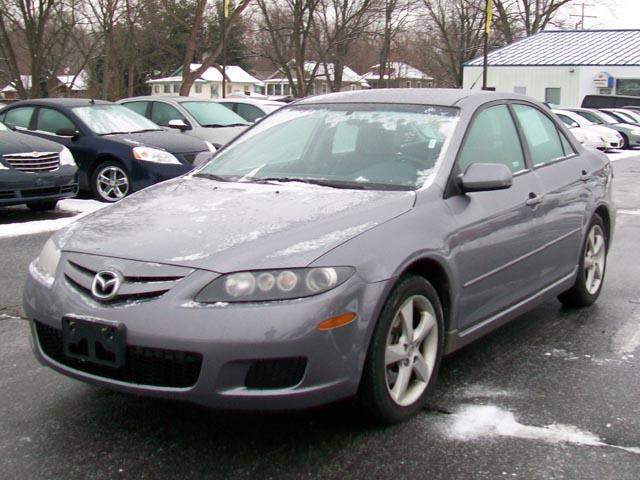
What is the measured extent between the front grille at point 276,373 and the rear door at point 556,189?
6.73 ft

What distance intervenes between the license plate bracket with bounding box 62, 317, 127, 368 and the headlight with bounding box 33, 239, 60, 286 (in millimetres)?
309

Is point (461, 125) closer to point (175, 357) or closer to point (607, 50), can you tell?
point (175, 357)

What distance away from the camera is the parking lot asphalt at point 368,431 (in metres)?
3.07

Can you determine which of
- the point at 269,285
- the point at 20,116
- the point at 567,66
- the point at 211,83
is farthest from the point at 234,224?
the point at 211,83

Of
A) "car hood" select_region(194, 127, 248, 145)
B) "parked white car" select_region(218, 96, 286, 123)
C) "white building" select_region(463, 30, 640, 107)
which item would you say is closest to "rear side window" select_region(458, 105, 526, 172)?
"car hood" select_region(194, 127, 248, 145)

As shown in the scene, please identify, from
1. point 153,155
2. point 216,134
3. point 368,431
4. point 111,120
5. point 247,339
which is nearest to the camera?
point 247,339

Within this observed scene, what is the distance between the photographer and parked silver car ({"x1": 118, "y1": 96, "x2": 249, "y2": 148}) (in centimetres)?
1349

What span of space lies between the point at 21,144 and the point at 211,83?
71.6m

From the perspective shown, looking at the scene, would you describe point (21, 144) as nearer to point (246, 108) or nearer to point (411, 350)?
point (246, 108)

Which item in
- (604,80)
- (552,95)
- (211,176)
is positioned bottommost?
(211,176)

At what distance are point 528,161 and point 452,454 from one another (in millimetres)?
2131

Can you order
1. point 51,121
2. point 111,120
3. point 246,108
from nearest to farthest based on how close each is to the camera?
point 51,121, point 111,120, point 246,108

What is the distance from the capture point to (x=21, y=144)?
942cm

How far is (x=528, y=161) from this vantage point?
4.70m
